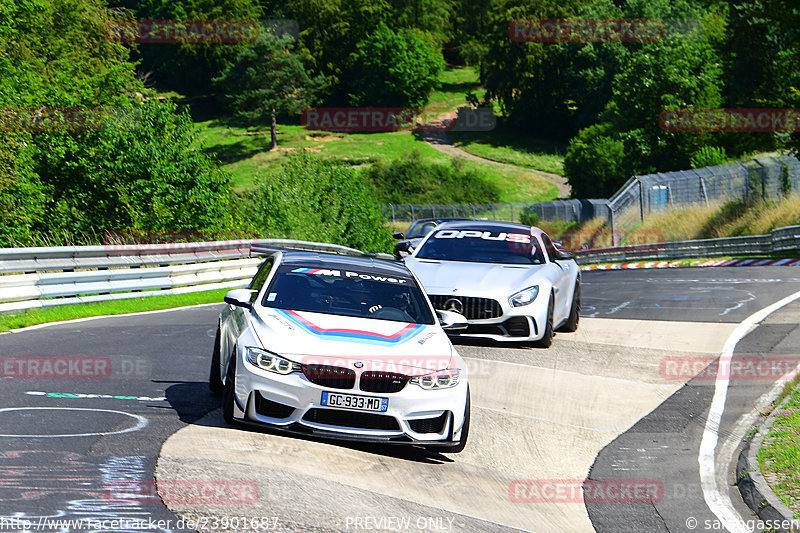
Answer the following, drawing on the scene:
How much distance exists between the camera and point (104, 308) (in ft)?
56.6

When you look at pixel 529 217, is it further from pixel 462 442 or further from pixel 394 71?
pixel 394 71

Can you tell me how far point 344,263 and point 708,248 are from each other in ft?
95.2

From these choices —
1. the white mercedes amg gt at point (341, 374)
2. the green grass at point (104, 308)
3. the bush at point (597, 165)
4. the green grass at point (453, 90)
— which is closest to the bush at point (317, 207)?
the green grass at point (104, 308)

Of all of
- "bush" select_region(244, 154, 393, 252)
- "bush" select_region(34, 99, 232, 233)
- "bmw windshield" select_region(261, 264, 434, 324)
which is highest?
"bmw windshield" select_region(261, 264, 434, 324)

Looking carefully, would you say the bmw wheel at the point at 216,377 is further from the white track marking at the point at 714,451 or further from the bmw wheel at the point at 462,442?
the white track marking at the point at 714,451

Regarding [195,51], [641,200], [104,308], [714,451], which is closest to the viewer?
[714,451]

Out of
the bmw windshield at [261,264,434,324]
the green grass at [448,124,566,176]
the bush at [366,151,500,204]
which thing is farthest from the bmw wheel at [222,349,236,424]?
the green grass at [448,124,566,176]

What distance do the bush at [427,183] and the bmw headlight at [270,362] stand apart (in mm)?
85499

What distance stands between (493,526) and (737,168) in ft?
121

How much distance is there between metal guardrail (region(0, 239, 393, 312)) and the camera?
15516 mm

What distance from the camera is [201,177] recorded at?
34.8 m

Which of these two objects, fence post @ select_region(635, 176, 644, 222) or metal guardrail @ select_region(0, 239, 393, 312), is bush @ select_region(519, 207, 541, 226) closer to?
fence post @ select_region(635, 176, 644, 222)

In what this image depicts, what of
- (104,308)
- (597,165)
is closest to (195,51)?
(597,165)

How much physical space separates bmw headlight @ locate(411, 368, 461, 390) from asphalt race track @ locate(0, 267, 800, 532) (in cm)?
61
